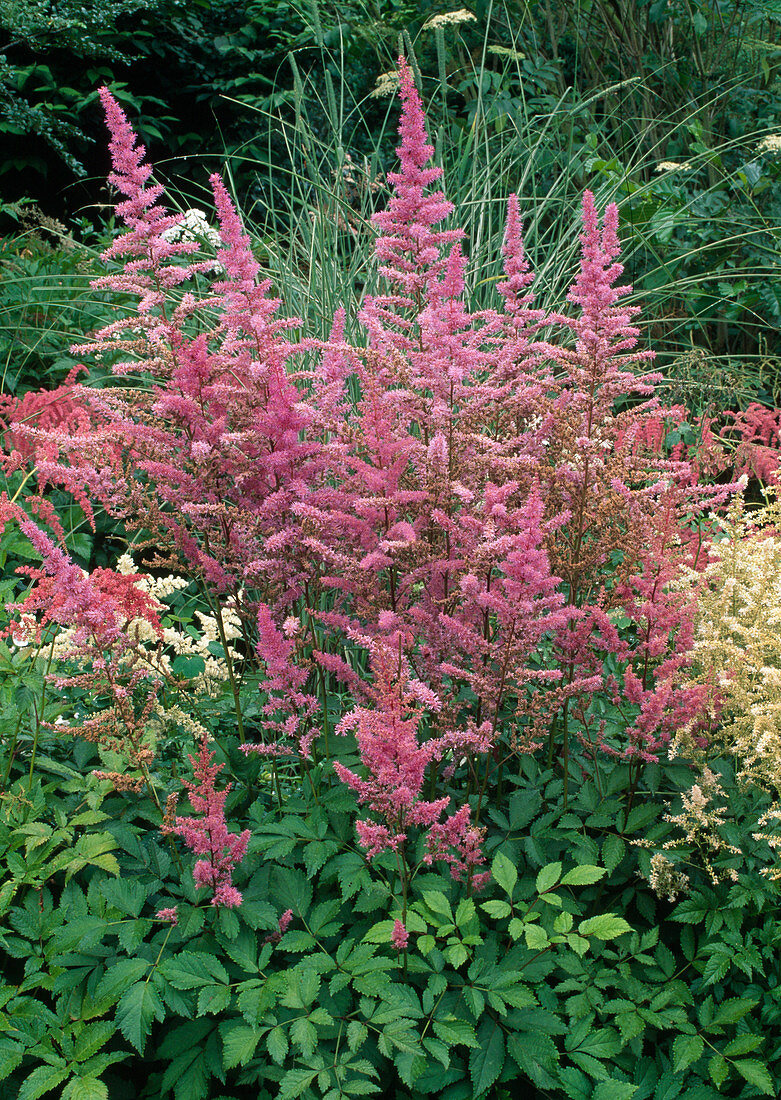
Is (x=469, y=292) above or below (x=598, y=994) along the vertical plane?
above

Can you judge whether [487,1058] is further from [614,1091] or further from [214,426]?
[214,426]

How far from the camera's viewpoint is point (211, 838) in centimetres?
176

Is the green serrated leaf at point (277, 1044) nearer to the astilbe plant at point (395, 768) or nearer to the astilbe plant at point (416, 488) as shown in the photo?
the astilbe plant at point (395, 768)

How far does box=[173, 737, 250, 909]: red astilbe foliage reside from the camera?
5.56 ft

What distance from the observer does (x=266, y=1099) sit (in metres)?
1.72

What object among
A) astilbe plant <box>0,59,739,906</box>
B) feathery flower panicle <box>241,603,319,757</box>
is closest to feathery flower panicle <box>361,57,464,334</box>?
astilbe plant <box>0,59,739,906</box>

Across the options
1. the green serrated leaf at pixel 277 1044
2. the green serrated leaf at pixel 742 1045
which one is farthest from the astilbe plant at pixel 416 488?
the green serrated leaf at pixel 742 1045

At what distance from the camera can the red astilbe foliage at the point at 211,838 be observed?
5.56ft

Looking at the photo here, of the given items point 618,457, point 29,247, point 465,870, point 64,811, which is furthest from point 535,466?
point 29,247

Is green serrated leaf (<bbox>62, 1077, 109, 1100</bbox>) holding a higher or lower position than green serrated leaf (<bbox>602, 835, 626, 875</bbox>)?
lower

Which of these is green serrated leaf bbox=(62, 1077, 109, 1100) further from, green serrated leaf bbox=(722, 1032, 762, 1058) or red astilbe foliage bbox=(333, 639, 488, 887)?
green serrated leaf bbox=(722, 1032, 762, 1058)

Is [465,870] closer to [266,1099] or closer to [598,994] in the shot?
[598,994]

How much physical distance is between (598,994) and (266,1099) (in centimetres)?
67

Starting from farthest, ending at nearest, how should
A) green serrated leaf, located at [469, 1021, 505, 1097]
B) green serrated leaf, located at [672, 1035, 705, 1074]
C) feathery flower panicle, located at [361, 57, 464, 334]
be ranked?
1. feathery flower panicle, located at [361, 57, 464, 334]
2. green serrated leaf, located at [672, 1035, 705, 1074]
3. green serrated leaf, located at [469, 1021, 505, 1097]
